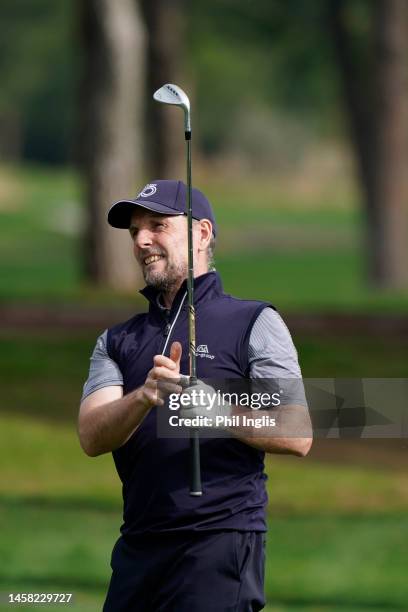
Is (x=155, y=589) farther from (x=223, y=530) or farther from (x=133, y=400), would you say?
(x=133, y=400)

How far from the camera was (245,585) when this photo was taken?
459 centimetres

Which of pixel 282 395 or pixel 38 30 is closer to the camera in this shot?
pixel 282 395

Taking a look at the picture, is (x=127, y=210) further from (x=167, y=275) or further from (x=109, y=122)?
(x=109, y=122)

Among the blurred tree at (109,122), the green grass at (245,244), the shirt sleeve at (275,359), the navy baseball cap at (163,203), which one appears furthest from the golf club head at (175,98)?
the blurred tree at (109,122)

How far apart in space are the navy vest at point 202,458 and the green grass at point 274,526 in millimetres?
3896

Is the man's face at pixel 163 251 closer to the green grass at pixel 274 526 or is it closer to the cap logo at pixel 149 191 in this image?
the cap logo at pixel 149 191

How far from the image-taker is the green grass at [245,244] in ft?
75.9

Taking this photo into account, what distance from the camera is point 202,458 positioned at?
4.51 meters

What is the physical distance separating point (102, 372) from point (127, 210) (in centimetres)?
50

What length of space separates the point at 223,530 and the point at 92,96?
56.6 ft

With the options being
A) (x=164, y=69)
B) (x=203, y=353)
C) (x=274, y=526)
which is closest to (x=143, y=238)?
(x=203, y=353)

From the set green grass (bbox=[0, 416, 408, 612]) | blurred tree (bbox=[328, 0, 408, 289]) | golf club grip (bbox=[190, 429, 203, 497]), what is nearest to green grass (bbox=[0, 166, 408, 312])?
blurred tree (bbox=[328, 0, 408, 289])

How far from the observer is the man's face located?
15.3 ft

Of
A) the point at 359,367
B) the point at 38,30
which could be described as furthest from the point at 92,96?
the point at 38,30
